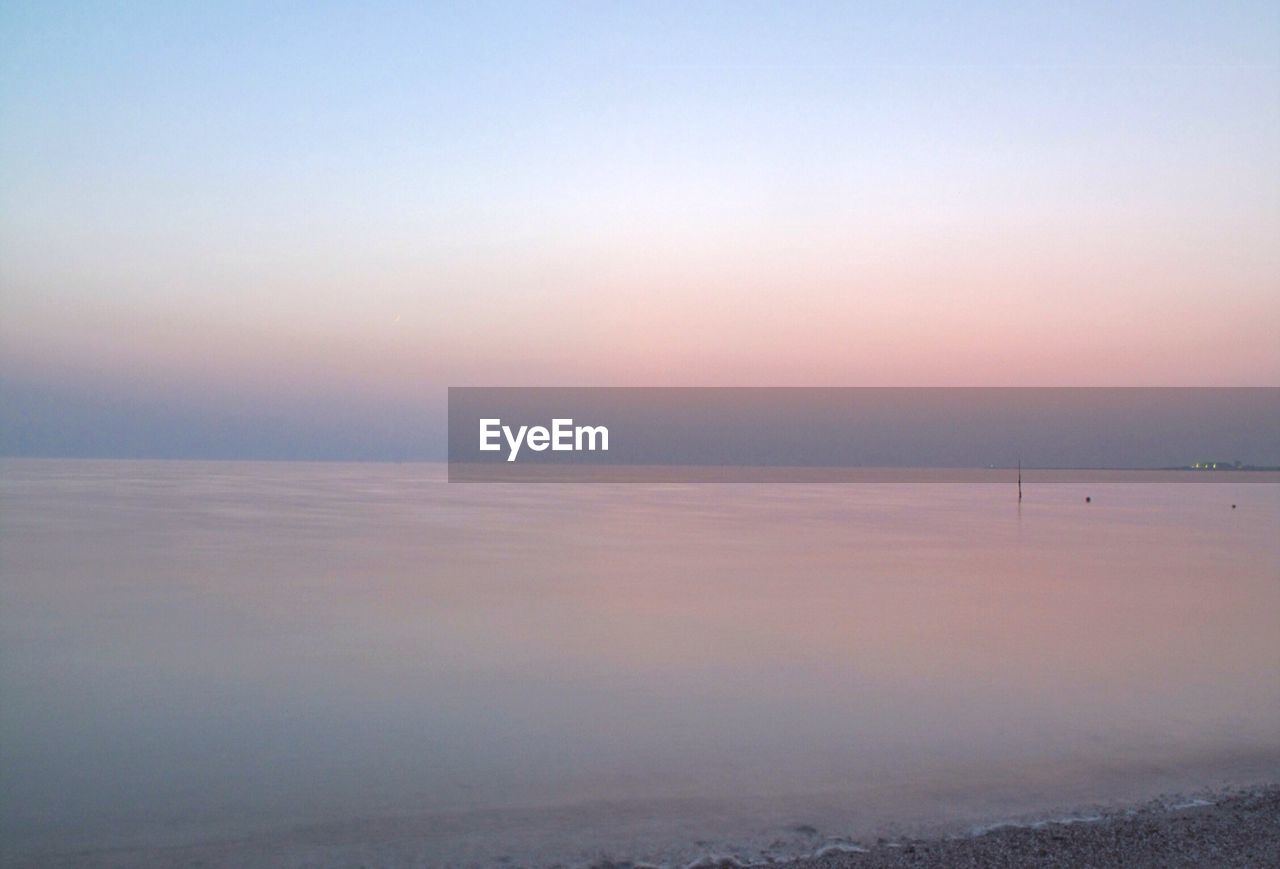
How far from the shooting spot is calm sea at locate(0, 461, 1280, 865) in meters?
A: 6.95

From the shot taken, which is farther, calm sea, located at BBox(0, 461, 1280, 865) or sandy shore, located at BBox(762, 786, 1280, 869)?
calm sea, located at BBox(0, 461, 1280, 865)

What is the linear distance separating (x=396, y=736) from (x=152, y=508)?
3641cm

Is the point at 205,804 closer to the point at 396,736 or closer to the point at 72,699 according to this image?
the point at 396,736

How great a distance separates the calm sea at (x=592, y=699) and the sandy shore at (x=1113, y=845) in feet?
1.63

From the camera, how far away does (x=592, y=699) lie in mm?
10570

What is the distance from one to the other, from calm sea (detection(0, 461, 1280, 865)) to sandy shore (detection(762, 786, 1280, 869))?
0.50 m

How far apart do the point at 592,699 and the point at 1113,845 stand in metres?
5.58

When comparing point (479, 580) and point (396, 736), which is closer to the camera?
point (396, 736)

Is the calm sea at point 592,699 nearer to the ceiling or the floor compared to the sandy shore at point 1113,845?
nearer to the floor

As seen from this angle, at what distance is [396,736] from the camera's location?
29.7 feet

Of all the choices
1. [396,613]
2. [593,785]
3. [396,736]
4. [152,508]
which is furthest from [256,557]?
[152,508]

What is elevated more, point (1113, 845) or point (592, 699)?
point (1113, 845)

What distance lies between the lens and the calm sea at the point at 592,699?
6945 millimetres

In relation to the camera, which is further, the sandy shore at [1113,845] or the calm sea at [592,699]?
the calm sea at [592,699]
